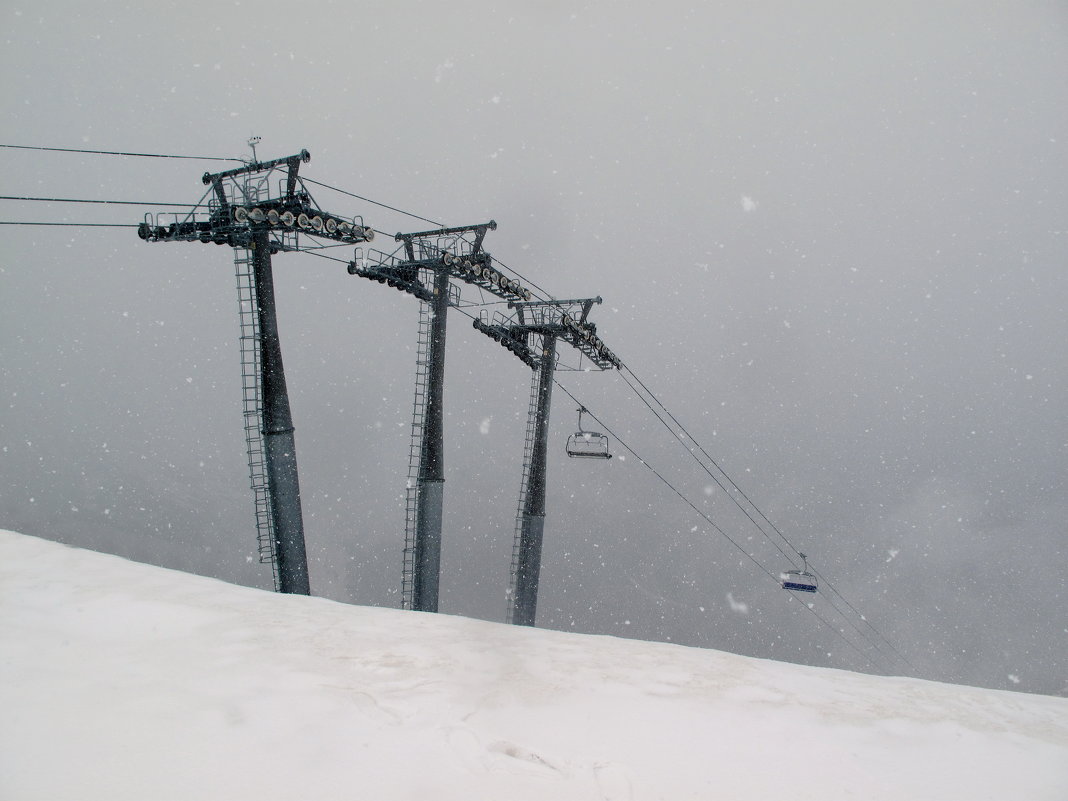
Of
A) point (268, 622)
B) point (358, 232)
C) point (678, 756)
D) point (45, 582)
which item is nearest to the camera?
point (678, 756)

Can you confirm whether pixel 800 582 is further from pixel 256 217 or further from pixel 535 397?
pixel 256 217

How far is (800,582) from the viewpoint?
76.3 ft

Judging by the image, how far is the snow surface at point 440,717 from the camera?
9.08 feet

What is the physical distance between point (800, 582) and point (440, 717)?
23700 mm

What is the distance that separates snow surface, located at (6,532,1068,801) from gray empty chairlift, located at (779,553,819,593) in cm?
1992

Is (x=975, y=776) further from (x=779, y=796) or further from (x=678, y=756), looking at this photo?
(x=678, y=756)

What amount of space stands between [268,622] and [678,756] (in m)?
3.44

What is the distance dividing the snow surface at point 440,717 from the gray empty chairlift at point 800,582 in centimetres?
1992

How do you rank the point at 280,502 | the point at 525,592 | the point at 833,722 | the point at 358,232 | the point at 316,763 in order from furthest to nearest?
the point at 525,592 → the point at 358,232 → the point at 280,502 → the point at 833,722 → the point at 316,763

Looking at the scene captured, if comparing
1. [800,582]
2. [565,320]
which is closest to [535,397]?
[565,320]

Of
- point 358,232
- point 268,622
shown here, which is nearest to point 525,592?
point 358,232

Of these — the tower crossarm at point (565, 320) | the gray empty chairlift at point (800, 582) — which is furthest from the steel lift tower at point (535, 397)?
the gray empty chairlift at point (800, 582)

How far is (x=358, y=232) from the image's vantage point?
16.8 m

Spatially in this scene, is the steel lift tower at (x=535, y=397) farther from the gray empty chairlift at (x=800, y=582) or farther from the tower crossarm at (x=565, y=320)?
the gray empty chairlift at (x=800, y=582)
